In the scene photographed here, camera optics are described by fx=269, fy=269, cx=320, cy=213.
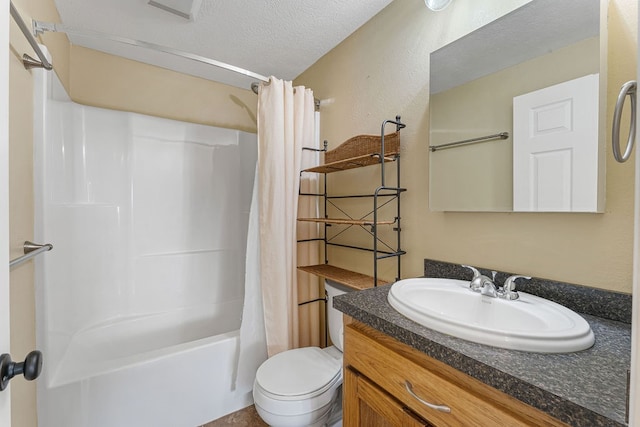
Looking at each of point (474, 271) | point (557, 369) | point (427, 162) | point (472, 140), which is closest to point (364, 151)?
point (427, 162)

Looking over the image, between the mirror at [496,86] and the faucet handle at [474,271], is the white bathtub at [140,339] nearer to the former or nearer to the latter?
the faucet handle at [474,271]

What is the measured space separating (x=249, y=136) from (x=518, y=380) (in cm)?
237

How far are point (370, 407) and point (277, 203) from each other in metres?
1.12

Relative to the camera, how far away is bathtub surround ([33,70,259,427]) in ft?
4.26

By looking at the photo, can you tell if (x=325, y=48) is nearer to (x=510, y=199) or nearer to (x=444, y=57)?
(x=444, y=57)

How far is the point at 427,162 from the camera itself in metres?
1.28

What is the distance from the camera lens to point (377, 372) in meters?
0.82

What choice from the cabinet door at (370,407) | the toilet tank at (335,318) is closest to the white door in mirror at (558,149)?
the cabinet door at (370,407)

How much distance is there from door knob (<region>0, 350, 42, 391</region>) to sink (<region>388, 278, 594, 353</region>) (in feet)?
2.81

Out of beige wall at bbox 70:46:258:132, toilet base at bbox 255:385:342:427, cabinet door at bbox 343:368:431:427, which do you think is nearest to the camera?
cabinet door at bbox 343:368:431:427

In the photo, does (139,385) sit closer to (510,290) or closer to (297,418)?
(297,418)

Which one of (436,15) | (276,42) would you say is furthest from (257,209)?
(436,15)

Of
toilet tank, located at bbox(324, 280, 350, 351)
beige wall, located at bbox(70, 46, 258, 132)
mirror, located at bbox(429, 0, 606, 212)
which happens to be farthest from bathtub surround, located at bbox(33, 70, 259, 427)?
mirror, located at bbox(429, 0, 606, 212)

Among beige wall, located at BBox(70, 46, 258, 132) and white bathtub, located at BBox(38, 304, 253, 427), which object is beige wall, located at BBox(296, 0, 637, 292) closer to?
beige wall, located at BBox(70, 46, 258, 132)
